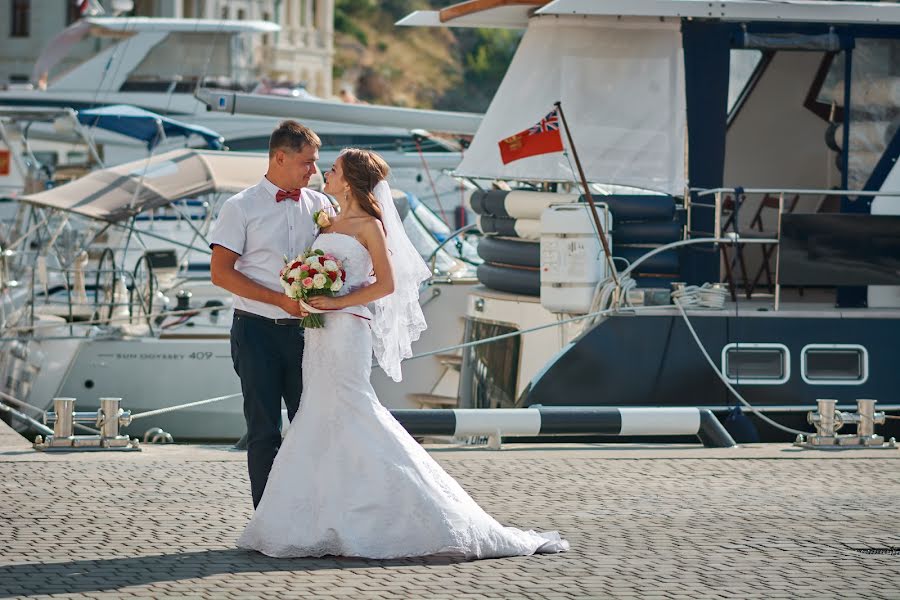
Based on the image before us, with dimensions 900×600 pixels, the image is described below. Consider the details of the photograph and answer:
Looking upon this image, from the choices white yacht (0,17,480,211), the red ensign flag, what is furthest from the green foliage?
the red ensign flag

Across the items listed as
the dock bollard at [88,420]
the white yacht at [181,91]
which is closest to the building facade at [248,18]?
the white yacht at [181,91]

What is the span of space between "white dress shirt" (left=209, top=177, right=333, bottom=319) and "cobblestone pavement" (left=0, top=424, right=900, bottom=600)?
1199 millimetres

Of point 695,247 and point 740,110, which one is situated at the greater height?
point 740,110

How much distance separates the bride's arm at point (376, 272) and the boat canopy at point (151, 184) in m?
10.5

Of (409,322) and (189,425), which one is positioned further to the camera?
(189,425)

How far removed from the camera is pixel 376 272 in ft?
24.7

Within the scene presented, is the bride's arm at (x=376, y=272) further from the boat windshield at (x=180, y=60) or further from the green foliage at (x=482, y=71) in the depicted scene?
the green foliage at (x=482, y=71)

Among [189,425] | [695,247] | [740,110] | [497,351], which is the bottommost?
[189,425]

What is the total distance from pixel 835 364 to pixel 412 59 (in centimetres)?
10382

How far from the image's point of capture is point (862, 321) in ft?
40.5

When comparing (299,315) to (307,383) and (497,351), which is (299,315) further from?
(497,351)

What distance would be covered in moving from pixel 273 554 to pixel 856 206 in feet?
23.1

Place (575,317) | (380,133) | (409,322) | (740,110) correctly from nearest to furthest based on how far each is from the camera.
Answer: (409,322)
(575,317)
(740,110)
(380,133)

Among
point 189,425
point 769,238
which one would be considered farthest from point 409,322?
point 189,425
